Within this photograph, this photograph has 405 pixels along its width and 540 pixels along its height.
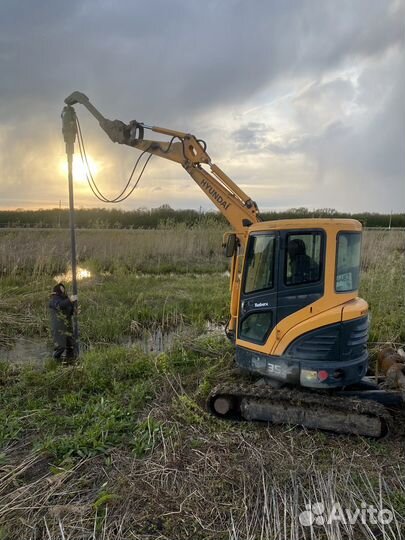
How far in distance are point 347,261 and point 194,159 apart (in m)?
2.49

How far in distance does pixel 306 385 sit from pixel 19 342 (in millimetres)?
5672

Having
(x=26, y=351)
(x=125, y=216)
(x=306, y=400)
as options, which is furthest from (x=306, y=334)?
(x=125, y=216)

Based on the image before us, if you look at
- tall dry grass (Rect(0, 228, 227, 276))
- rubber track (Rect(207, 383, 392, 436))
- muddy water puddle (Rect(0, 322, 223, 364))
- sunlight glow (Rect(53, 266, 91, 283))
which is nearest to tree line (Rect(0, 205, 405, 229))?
tall dry grass (Rect(0, 228, 227, 276))

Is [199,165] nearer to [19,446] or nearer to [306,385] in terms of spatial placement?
[306,385]

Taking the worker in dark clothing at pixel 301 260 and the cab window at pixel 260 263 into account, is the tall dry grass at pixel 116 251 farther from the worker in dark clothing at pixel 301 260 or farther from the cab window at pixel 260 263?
the worker in dark clothing at pixel 301 260

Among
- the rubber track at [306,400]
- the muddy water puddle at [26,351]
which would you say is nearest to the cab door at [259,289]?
the rubber track at [306,400]

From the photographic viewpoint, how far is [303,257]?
13.8ft

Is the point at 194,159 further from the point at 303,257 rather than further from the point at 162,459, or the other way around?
the point at 162,459

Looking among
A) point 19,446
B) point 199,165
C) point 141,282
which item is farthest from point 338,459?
point 141,282

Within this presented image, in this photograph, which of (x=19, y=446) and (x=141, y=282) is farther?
(x=141, y=282)

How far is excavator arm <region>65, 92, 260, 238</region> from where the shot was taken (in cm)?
520

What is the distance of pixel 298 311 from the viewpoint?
423 cm

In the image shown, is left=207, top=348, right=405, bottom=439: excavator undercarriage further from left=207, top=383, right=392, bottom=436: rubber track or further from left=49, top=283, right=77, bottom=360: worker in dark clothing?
left=49, top=283, right=77, bottom=360: worker in dark clothing

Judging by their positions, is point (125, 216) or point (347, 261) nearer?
point (347, 261)
